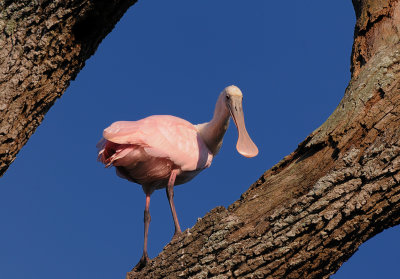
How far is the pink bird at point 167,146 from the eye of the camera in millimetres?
5809

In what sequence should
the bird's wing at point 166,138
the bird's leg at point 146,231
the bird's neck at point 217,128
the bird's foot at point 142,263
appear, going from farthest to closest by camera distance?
the bird's neck at point 217,128 → the bird's wing at point 166,138 → the bird's leg at point 146,231 → the bird's foot at point 142,263

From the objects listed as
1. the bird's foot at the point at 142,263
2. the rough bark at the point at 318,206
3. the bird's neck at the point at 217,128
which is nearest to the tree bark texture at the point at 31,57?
the rough bark at the point at 318,206

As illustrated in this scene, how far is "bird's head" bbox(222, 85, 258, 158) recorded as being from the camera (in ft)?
19.8

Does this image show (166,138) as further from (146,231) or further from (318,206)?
(318,206)

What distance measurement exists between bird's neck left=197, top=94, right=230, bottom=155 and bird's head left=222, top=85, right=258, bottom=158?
0.32 feet

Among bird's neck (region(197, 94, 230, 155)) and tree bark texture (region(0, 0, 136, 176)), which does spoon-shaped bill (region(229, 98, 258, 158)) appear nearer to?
bird's neck (region(197, 94, 230, 155))

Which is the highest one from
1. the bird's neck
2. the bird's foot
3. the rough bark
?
the bird's neck

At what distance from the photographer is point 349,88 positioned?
3.85m

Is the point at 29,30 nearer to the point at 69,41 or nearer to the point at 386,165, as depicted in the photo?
the point at 69,41

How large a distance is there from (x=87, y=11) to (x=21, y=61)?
1.68ft

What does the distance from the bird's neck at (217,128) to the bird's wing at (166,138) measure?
109mm

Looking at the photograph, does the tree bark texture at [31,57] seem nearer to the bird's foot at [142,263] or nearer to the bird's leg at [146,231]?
the bird's foot at [142,263]

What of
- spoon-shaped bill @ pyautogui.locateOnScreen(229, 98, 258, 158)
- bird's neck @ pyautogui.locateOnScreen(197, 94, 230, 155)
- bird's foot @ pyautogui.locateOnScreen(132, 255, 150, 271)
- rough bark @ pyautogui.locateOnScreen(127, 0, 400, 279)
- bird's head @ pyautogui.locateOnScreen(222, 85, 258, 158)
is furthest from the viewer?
bird's neck @ pyautogui.locateOnScreen(197, 94, 230, 155)

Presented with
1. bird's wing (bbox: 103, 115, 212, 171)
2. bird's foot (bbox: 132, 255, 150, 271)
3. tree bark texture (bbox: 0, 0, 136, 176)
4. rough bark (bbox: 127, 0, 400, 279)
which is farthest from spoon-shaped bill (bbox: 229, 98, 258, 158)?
tree bark texture (bbox: 0, 0, 136, 176)
